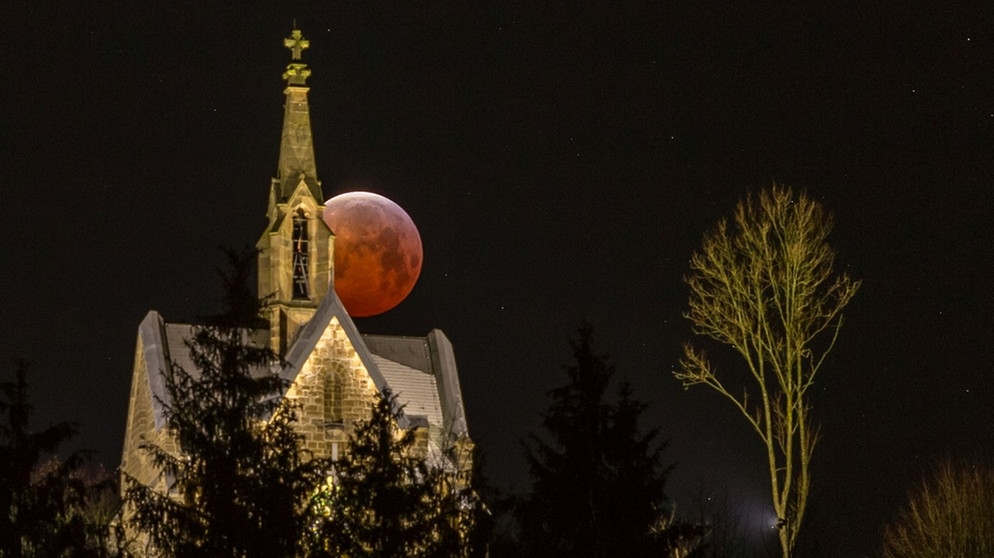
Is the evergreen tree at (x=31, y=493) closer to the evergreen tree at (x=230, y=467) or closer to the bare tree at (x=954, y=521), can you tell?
the evergreen tree at (x=230, y=467)

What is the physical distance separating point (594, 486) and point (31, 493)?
8.47m

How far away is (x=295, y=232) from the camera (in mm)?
51031

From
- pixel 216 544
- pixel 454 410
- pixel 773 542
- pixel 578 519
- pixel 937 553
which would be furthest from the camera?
pixel 773 542

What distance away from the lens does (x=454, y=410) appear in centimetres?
5025

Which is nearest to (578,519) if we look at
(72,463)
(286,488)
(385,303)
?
(286,488)

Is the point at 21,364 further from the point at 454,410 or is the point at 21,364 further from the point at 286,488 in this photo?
the point at 454,410

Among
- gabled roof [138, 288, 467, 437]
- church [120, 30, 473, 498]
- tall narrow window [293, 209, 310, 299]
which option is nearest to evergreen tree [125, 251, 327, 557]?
church [120, 30, 473, 498]

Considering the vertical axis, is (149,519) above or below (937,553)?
below

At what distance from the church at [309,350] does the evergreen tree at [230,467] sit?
13.1 meters

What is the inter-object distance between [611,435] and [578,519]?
142 centimetres

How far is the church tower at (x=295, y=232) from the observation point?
50.0m

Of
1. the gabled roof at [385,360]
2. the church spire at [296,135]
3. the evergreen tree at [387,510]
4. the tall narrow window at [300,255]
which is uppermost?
the church spire at [296,135]

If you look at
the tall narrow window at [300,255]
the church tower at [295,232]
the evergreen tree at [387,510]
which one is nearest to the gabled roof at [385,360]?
the church tower at [295,232]

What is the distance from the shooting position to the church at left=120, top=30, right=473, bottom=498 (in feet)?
153
